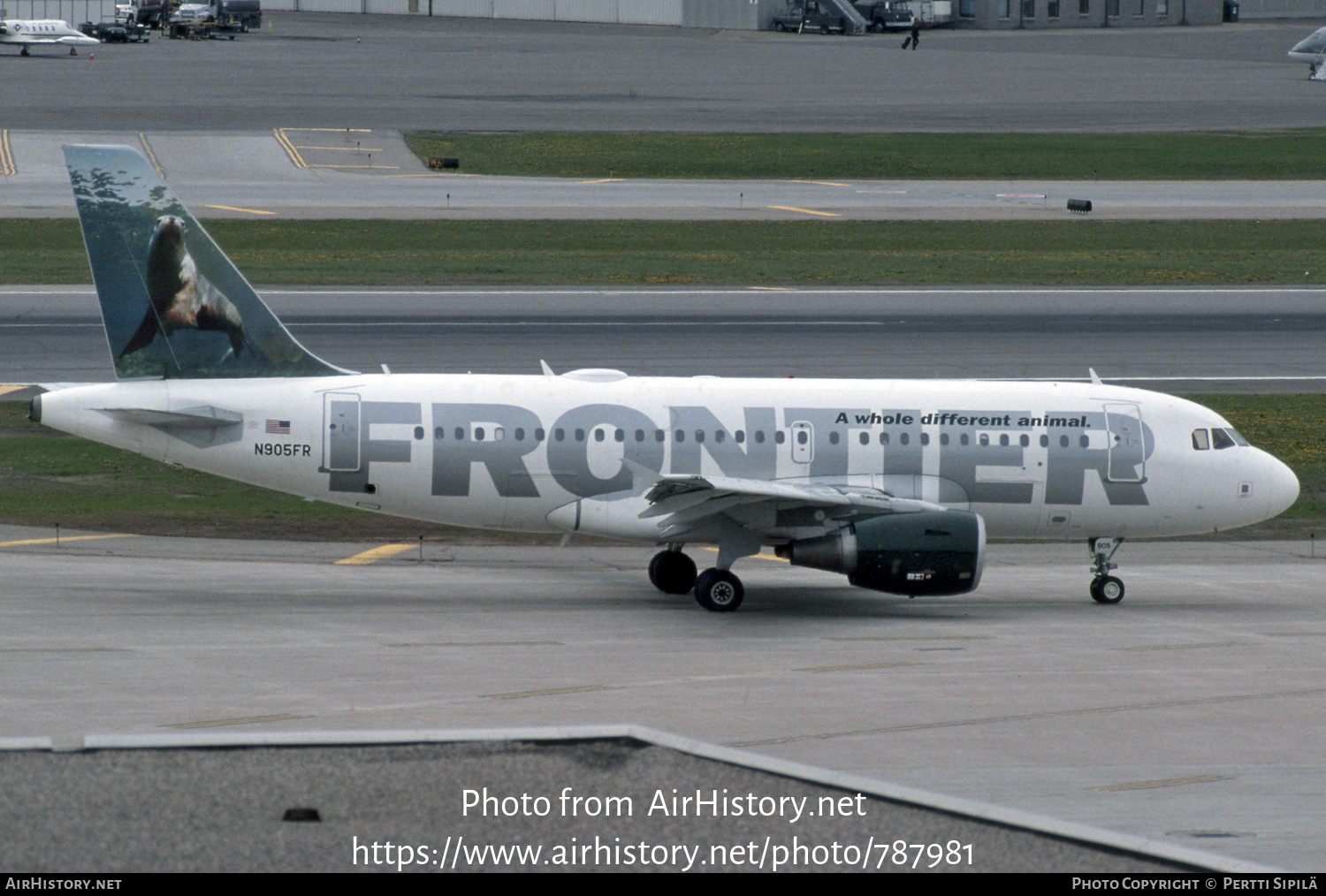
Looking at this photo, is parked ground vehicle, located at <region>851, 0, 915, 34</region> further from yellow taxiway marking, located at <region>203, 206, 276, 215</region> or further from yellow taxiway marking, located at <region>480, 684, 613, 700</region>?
yellow taxiway marking, located at <region>480, 684, 613, 700</region>

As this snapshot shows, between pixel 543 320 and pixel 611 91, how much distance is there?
65305 millimetres

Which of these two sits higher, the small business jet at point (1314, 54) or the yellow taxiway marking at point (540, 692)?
the small business jet at point (1314, 54)

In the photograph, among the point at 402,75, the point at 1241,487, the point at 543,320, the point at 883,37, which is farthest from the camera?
the point at 883,37

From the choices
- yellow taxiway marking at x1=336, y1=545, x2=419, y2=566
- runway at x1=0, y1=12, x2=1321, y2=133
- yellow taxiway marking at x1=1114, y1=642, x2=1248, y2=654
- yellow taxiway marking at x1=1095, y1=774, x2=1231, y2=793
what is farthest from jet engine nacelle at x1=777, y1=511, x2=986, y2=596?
runway at x1=0, y1=12, x2=1321, y2=133

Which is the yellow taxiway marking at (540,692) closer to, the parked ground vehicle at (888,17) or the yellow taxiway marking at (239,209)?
the yellow taxiway marking at (239,209)

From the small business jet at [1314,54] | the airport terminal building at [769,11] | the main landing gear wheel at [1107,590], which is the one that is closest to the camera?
the main landing gear wheel at [1107,590]

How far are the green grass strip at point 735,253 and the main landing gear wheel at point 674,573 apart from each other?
104 ft

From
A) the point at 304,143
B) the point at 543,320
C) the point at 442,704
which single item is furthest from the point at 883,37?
the point at 442,704

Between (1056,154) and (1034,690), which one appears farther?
(1056,154)

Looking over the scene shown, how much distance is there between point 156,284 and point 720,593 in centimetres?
1096

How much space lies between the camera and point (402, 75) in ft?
404

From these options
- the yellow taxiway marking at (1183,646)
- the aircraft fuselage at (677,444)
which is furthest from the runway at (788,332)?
the yellow taxiway marking at (1183,646)

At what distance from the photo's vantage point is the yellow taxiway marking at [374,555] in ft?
102

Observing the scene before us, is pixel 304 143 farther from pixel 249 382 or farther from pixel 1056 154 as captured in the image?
pixel 249 382
